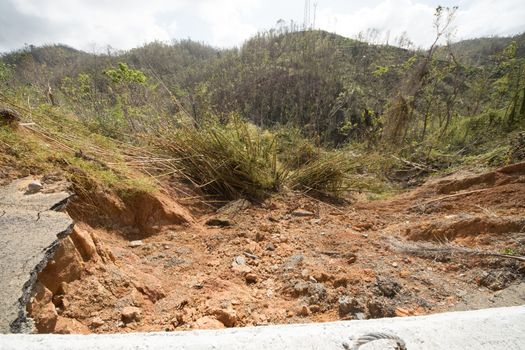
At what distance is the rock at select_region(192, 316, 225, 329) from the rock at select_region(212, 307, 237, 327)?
22 mm

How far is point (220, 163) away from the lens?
3342mm

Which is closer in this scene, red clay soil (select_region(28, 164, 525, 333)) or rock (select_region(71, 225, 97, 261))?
red clay soil (select_region(28, 164, 525, 333))

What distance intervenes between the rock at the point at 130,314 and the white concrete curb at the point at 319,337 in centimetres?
57

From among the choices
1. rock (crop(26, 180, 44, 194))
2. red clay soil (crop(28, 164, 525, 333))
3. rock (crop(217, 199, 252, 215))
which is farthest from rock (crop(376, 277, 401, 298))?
rock (crop(26, 180, 44, 194))

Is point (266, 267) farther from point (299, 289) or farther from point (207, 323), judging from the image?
point (207, 323)

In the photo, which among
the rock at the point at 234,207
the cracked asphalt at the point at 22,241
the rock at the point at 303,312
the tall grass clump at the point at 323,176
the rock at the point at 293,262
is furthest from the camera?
the tall grass clump at the point at 323,176

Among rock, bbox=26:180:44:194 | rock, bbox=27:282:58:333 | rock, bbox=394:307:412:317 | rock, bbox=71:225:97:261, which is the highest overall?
rock, bbox=26:180:44:194

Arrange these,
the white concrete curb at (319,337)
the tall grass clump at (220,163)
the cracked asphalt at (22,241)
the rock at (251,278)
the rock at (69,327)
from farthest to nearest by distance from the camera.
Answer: the tall grass clump at (220,163) < the rock at (251,278) < the rock at (69,327) < the cracked asphalt at (22,241) < the white concrete curb at (319,337)

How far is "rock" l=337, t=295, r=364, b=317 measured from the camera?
155cm

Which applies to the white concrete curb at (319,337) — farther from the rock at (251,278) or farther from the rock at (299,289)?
the rock at (251,278)

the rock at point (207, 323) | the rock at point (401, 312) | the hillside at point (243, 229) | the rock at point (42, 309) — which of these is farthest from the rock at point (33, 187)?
the rock at point (401, 312)

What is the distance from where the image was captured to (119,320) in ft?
4.80

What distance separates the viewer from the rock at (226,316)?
1466 millimetres

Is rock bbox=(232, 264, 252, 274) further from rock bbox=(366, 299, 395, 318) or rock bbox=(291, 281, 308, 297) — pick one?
rock bbox=(366, 299, 395, 318)
